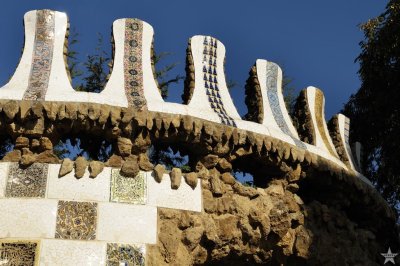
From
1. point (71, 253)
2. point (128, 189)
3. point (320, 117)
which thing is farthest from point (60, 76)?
point (320, 117)

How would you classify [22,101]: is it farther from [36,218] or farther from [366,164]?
[366,164]

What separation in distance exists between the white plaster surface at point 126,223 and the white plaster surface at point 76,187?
0.45 ft

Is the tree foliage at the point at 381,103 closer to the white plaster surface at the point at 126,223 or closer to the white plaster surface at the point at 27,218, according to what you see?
the white plaster surface at the point at 126,223

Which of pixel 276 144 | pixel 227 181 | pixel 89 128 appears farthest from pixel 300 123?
pixel 89 128

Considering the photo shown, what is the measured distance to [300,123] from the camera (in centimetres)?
976

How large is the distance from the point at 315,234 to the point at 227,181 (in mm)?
1528

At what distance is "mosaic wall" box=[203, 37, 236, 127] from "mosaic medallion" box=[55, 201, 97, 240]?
2078 millimetres

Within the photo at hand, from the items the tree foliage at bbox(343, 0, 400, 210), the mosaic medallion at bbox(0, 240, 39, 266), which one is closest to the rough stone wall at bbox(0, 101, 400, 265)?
the mosaic medallion at bbox(0, 240, 39, 266)

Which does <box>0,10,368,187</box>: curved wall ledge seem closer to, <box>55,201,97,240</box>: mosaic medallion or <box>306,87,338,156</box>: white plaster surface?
<box>306,87,338,156</box>: white plaster surface

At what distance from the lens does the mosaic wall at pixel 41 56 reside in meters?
7.19

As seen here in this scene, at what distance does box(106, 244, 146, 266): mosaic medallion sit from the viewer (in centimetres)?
654

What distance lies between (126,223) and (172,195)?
666 millimetres

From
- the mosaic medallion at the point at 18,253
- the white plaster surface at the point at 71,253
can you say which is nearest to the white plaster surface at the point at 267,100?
the white plaster surface at the point at 71,253

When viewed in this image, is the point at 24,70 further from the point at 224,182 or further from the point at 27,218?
the point at 224,182
